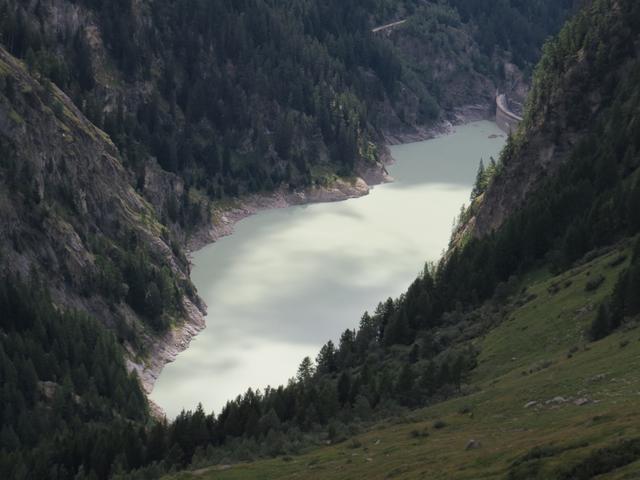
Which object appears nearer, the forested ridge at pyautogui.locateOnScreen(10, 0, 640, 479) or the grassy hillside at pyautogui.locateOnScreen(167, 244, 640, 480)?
the grassy hillside at pyautogui.locateOnScreen(167, 244, 640, 480)

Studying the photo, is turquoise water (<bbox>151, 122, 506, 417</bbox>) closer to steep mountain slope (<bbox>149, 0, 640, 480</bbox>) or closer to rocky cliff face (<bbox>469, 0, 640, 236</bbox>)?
steep mountain slope (<bbox>149, 0, 640, 480</bbox>)

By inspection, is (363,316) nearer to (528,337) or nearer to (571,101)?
(528,337)

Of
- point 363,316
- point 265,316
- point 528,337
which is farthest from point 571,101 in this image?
point 528,337

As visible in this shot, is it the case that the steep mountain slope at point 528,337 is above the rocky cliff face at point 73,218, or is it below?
below

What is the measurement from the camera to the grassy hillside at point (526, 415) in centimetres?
6344

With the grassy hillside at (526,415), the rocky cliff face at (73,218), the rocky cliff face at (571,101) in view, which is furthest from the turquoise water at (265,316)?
the grassy hillside at (526,415)

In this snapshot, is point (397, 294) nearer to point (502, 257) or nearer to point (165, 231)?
point (165, 231)

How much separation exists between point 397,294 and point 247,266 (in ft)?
81.5

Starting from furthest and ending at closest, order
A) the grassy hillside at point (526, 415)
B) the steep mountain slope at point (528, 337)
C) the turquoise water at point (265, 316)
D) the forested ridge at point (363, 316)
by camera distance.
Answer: the turquoise water at point (265, 316) → the forested ridge at point (363, 316) → the steep mountain slope at point (528, 337) → the grassy hillside at point (526, 415)

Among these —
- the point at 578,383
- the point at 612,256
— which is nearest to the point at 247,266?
the point at 612,256

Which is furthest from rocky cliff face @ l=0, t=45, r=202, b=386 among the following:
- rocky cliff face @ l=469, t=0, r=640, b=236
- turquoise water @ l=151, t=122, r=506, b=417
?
rocky cliff face @ l=469, t=0, r=640, b=236

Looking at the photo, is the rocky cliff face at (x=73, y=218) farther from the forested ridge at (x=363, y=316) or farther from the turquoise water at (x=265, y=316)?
the turquoise water at (x=265, y=316)

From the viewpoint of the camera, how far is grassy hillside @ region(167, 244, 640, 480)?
2498 inches

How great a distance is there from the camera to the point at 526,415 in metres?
80.3
